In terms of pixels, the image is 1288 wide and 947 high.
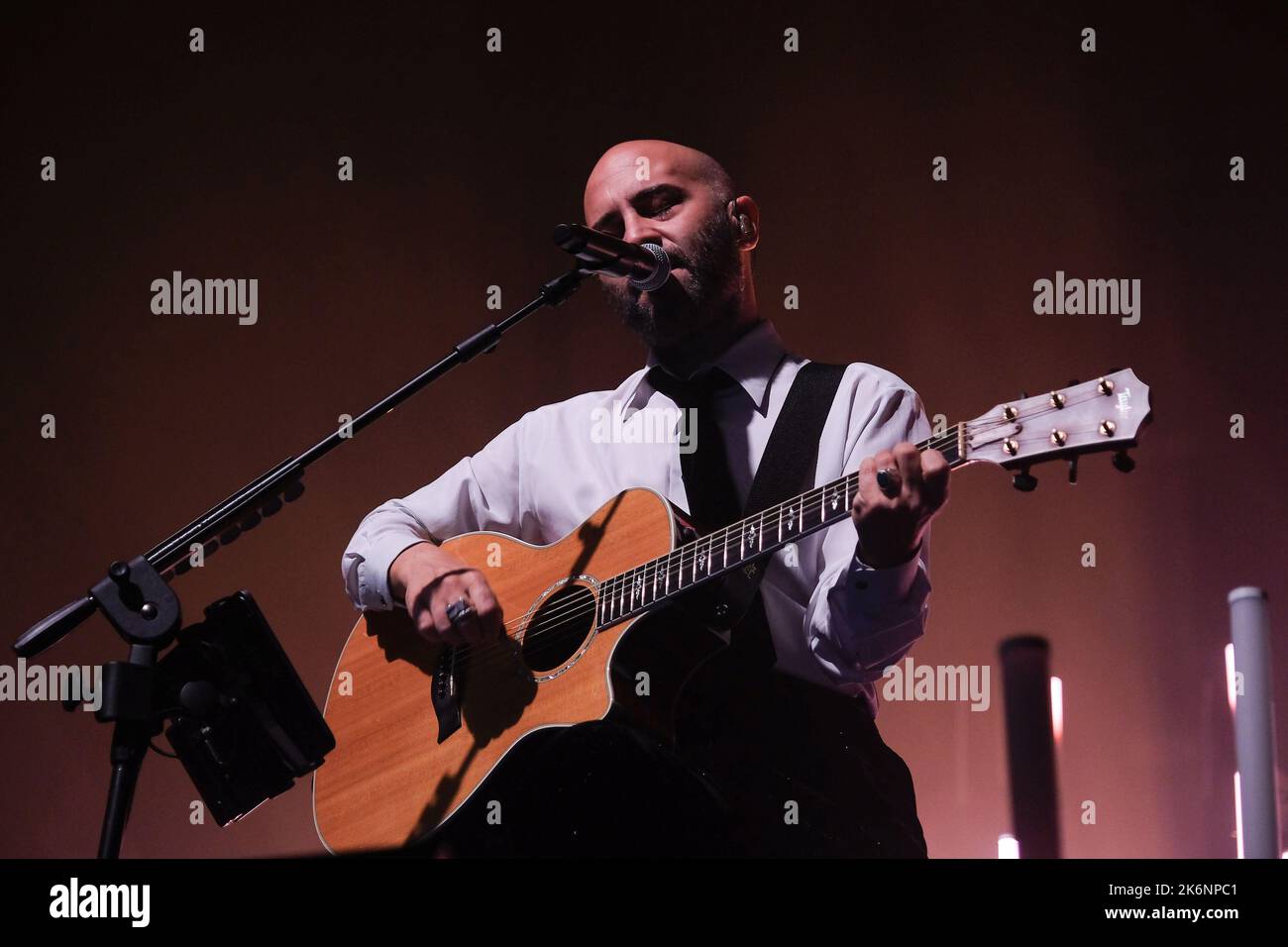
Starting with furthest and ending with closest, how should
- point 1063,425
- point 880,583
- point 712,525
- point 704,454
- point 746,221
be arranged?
point 746,221
point 704,454
point 712,525
point 880,583
point 1063,425

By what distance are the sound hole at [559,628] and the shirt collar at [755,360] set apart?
47 centimetres

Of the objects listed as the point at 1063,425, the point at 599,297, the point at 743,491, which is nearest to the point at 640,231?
the point at 599,297

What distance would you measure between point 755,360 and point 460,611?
2.34ft

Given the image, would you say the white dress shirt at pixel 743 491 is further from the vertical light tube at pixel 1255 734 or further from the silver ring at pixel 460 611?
the vertical light tube at pixel 1255 734

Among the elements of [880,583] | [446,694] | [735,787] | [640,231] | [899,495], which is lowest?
[735,787]

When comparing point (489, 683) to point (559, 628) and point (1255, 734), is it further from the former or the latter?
point (1255, 734)

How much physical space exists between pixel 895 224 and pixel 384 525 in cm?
115

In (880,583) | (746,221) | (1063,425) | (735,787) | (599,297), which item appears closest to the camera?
(1063,425)

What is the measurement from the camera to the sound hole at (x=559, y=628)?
238cm

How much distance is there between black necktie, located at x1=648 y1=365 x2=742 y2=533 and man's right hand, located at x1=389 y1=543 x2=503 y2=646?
403mm

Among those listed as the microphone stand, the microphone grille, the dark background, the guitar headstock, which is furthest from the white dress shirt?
the microphone stand

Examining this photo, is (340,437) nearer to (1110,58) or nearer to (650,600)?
(650,600)

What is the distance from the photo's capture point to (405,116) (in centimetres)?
297

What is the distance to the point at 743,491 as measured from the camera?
2475mm
